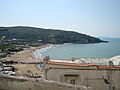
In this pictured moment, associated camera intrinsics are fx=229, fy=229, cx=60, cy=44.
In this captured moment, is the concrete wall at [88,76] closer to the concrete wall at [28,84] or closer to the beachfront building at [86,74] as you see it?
the beachfront building at [86,74]

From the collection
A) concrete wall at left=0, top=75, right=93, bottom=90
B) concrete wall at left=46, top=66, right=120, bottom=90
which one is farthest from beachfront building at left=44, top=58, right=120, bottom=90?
concrete wall at left=0, top=75, right=93, bottom=90

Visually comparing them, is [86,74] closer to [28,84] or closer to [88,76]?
[88,76]

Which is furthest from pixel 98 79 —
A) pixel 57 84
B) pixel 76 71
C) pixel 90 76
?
pixel 57 84

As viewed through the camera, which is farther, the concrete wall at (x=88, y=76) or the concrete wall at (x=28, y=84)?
the concrete wall at (x=88, y=76)

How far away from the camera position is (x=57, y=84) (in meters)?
6.82

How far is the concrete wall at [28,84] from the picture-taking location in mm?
6812

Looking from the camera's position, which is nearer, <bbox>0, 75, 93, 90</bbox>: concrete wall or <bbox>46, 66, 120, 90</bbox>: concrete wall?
<bbox>0, 75, 93, 90</bbox>: concrete wall

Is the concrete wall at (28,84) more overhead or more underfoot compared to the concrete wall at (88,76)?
more overhead

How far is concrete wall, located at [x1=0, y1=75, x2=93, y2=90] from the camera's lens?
22.4ft

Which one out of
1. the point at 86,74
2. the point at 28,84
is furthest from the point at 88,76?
the point at 28,84

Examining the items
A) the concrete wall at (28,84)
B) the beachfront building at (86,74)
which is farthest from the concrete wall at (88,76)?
the concrete wall at (28,84)

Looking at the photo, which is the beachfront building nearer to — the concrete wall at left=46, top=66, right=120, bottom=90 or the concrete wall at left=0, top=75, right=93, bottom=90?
the concrete wall at left=46, top=66, right=120, bottom=90

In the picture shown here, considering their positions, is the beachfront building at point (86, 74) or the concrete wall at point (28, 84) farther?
the beachfront building at point (86, 74)

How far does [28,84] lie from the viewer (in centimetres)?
707
